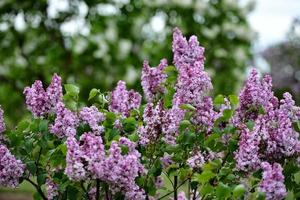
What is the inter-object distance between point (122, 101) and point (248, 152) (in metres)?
1.03

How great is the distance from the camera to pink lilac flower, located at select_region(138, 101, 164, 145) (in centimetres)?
372

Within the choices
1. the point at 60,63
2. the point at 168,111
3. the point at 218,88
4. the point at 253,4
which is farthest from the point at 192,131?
the point at 253,4

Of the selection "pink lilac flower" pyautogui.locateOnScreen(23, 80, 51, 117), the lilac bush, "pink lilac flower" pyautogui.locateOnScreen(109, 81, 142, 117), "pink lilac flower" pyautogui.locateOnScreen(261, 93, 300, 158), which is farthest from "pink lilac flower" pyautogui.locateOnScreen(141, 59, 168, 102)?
Answer: "pink lilac flower" pyautogui.locateOnScreen(261, 93, 300, 158)

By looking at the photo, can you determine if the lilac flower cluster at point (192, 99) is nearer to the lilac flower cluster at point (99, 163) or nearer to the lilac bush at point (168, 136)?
the lilac bush at point (168, 136)

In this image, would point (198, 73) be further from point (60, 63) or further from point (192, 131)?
point (60, 63)

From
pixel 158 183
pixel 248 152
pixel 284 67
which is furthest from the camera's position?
pixel 284 67

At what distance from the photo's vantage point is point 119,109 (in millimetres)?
4215

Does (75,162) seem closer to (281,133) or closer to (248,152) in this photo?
(248,152)

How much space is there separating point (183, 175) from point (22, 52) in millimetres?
12282

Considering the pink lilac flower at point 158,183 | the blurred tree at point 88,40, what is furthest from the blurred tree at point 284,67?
the pink lilac flower at point 158,183

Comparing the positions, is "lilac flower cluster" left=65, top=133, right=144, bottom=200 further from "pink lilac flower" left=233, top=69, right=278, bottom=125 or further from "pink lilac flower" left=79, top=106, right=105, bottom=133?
"pink lilac flower" left=233, top=69, right=278, bottom=125

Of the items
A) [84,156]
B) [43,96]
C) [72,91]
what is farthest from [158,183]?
[84,156]

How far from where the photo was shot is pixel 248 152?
11.4ft

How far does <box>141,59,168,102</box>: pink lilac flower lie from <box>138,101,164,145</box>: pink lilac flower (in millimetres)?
383
